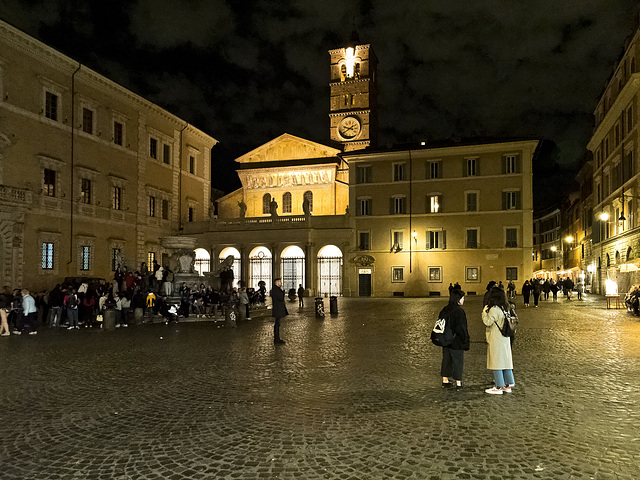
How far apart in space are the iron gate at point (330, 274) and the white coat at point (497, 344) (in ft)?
121

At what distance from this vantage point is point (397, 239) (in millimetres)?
44188

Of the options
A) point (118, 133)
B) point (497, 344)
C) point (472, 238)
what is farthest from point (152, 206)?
point (497, 344)

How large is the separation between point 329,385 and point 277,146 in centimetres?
4907

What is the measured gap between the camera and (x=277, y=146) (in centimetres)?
5544

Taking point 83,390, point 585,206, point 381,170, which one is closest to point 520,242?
point 381,170

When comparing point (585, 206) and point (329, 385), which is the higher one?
point (585, 206)

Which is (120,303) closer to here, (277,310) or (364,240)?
(277,310)

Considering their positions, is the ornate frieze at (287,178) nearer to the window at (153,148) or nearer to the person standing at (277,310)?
the window at (153,148)

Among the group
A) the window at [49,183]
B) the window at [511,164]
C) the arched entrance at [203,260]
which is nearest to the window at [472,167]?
the window at [511,164]

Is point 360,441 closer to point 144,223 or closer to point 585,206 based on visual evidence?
point 144,223

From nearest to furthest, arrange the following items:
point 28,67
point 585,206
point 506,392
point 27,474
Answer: point 27,474 < point 506,392 < point 28,67 < point 585,206

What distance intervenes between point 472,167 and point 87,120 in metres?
30.1

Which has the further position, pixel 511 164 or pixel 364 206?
pixel 364 206

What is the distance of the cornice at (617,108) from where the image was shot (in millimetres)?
30344
